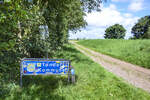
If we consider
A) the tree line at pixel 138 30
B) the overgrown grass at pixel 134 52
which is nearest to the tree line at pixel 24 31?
the overgrown grass at pixel 134 52

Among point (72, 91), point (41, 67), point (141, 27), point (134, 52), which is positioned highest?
point (141, 27)

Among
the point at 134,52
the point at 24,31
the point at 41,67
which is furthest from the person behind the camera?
the point at 134,52

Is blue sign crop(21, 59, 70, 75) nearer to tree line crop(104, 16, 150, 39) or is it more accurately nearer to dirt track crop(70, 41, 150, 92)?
dirt track crop(70, 41, 150, 92)

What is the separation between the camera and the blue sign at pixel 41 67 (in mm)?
4508

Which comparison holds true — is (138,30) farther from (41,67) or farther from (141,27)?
(41,67)

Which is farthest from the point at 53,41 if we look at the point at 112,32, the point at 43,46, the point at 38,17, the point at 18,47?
the point at 112,32

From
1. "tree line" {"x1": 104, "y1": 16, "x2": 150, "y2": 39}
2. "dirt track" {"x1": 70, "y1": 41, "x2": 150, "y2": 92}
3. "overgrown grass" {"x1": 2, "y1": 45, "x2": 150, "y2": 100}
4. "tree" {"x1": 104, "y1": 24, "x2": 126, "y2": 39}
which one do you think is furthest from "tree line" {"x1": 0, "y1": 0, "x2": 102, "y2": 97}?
"tree" {"x1": 104, "y1": 24, "x2": 126, "y2": 39}

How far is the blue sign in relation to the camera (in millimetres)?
4508

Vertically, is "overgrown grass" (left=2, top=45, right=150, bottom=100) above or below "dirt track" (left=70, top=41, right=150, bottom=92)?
above

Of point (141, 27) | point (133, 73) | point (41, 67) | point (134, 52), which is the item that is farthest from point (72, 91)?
point (141, 27)

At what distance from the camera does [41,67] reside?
15.0 ft

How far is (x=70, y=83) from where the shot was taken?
5.05 meters

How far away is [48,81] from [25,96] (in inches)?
Answer: 55.2

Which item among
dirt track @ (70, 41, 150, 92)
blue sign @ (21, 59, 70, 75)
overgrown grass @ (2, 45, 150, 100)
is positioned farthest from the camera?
dirt track @ (70, 41, 150, 92)
